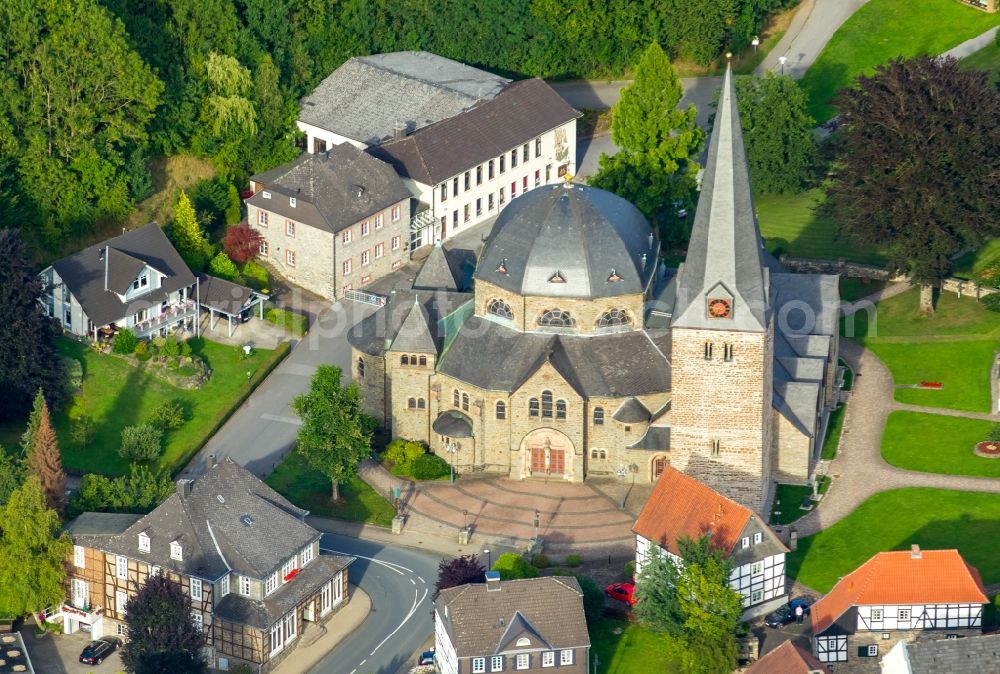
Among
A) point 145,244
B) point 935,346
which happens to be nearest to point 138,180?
point 145,244

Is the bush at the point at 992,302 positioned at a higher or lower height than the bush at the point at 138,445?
higher

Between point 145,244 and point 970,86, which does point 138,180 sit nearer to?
point 145,244

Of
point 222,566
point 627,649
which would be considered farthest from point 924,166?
point 222,566

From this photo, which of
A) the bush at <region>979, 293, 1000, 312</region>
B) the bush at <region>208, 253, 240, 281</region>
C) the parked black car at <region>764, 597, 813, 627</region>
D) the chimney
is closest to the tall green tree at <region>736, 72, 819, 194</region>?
the bush at <region>979, 293, 1000, 312</region>

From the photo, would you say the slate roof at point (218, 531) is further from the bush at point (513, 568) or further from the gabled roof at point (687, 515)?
the gabled roof at point (687, 515)

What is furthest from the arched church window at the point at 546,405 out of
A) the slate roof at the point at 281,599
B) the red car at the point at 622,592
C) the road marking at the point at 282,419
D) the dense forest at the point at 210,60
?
the dense forest at the point at 210,60

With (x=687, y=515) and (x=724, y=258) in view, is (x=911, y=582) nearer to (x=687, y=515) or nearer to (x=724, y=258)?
(x=687, y=515)

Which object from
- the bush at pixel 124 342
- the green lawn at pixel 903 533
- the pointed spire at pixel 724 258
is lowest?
the green lawn at pixel 903 533
